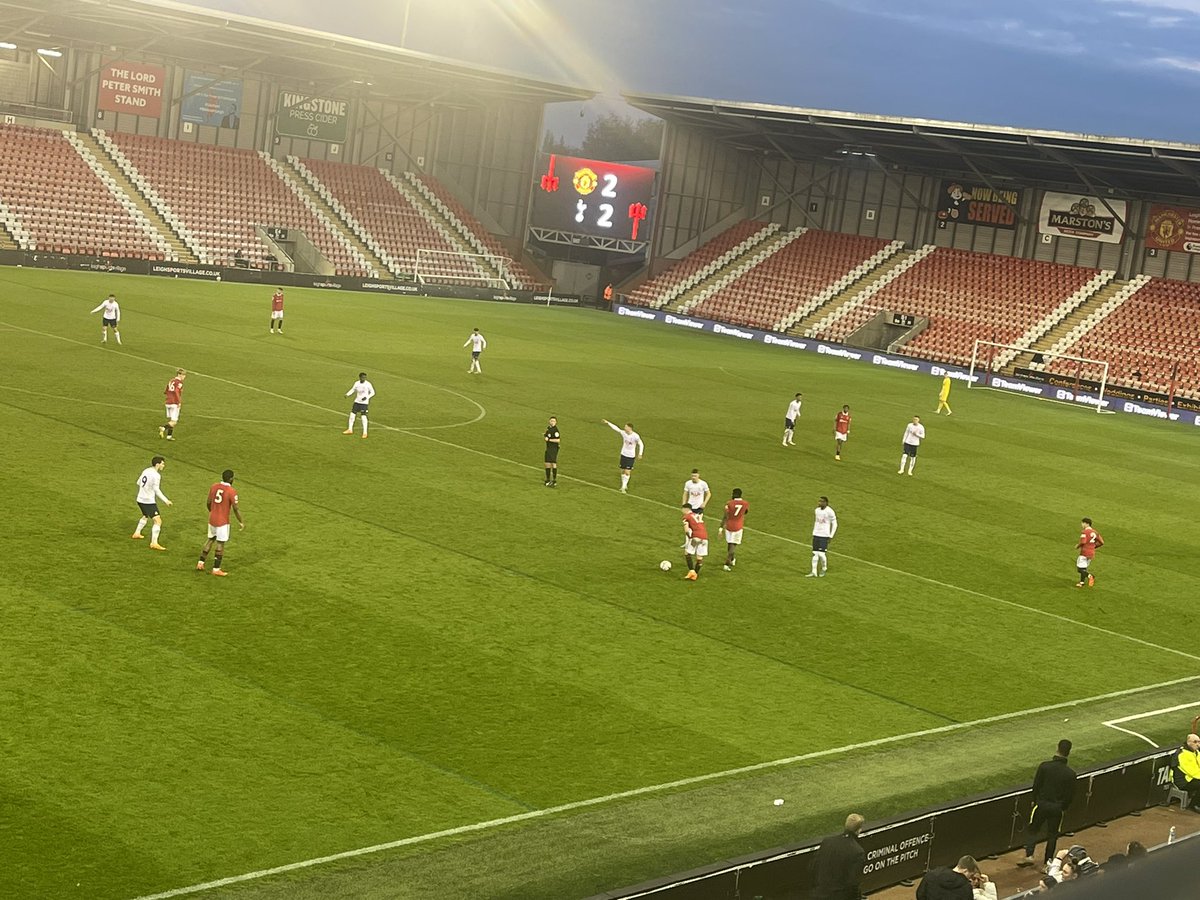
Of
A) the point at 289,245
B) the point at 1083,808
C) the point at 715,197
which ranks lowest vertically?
the point at 1083,808

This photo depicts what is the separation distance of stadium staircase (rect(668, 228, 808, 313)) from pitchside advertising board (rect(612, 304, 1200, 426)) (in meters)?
2.31

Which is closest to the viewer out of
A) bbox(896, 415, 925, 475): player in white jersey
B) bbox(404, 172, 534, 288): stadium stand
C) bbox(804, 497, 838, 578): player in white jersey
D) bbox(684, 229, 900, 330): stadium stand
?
bbox(804, 497, 838, 578): player in white jersey

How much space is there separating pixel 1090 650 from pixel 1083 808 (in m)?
7.95

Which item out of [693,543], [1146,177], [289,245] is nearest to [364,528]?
[693,543]

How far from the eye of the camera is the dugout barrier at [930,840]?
1107 centimetres

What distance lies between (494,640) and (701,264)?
225 ft

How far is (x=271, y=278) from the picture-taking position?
67938mm

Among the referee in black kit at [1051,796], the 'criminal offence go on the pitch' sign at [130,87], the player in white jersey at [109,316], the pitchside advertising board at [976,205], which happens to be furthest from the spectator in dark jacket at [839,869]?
the pitchside advertising board at [976,205]

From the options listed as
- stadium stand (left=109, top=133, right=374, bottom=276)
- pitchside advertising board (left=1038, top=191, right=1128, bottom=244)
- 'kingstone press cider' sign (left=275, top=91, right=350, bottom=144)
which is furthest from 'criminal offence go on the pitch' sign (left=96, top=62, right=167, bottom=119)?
pitchside advertising board (left=1038, top=191, right=1128, bottom=244)

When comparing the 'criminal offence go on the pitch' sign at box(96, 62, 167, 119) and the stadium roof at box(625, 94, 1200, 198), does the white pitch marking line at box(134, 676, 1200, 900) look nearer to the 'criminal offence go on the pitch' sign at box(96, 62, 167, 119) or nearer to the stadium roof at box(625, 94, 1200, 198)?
the stadium roof at box(625, 94, 1200, 198)

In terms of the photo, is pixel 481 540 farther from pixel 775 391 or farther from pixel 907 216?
pixel 907 216

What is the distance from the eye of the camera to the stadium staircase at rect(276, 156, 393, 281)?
246 ft

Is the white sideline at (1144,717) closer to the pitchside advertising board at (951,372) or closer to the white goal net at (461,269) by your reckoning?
the pitchside advertising board at (951,372)

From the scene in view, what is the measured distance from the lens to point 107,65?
7025 cm
